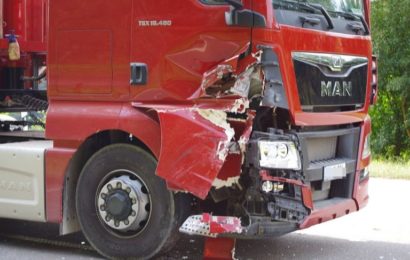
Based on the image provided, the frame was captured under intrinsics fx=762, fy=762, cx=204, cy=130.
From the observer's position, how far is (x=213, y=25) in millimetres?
6082

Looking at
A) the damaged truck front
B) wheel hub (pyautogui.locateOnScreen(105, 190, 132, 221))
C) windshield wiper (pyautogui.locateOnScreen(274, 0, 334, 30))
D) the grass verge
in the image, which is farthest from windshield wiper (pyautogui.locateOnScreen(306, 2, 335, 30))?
the grass verge

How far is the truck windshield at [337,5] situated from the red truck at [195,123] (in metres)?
0.01

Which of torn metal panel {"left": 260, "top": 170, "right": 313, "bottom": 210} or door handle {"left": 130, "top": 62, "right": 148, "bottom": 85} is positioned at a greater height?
door handle {"left": 130, "top": 62, "right": 148, "bottom": 85}

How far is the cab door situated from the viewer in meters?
6.06

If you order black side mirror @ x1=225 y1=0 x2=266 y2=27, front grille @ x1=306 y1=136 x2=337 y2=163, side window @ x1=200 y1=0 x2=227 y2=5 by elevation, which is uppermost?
side window @ x1=200 y1=0 x2=227 y2=5

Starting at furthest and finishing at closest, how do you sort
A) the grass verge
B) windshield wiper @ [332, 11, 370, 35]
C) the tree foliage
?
the tree foliage, the grass verge, windshield wiper @ [332, 11, 370, 35]

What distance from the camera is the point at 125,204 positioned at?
6348 millimetres

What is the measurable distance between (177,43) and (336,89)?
1488 mm

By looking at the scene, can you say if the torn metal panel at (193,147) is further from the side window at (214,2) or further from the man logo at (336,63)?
the man logo at (336,63)

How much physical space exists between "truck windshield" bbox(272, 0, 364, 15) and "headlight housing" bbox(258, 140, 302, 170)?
1105 millimetres

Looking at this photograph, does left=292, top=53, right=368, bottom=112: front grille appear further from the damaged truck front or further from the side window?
the side window

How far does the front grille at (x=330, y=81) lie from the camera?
624cm

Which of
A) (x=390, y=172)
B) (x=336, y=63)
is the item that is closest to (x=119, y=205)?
(x=336, y=63)

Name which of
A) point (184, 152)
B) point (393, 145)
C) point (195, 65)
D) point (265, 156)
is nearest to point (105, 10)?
point (195, 65)
